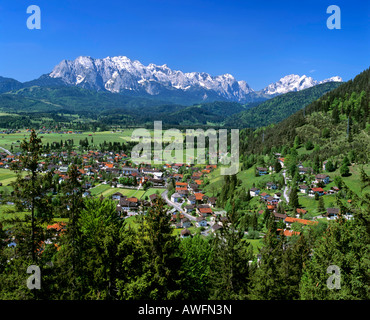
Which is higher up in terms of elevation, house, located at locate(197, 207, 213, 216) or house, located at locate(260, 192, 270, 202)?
house, located at locate(260, 192, 270, 202)

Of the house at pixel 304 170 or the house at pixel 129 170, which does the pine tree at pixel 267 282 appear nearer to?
the house at pixel 304 170

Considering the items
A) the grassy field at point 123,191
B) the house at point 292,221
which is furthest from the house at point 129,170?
the house at point 292,221

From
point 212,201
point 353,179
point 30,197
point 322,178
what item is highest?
point 30,197

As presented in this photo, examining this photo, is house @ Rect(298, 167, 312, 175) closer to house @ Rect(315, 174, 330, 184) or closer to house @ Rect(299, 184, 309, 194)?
house @ Rect(315, 174, 330, 184)

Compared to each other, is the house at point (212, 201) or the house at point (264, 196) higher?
the house at point (264, 196)

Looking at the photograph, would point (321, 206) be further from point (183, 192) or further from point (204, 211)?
point (183, 192)

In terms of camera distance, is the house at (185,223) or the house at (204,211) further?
the house at (204,211)

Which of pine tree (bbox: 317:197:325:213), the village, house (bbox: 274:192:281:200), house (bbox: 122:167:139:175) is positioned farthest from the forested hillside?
house (bbox: 122:167:139:175)

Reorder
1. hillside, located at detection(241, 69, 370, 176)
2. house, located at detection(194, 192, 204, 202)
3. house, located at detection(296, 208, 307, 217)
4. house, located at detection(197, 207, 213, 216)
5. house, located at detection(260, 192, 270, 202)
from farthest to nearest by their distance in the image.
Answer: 1. hillside, located at detection(241, 69, 370, 176)
2. house, located at detection(194, 192, 204, 202)
3. house, located at detection(260, 192, 270, 202)
4. house, located at detection(197, 207, 213, 216)
5. house, located at detection(296, 208, 307, 217)

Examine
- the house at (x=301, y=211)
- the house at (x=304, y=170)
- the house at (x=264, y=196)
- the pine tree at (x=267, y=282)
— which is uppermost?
the house at (x=304, y=170)

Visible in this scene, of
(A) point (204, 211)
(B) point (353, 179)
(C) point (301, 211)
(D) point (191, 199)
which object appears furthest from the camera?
(D) point (191, 199)

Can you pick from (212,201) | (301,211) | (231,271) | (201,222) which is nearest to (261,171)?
(212,201)

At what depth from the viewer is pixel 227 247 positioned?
15.9 meters

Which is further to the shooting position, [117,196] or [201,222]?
[117,196]
